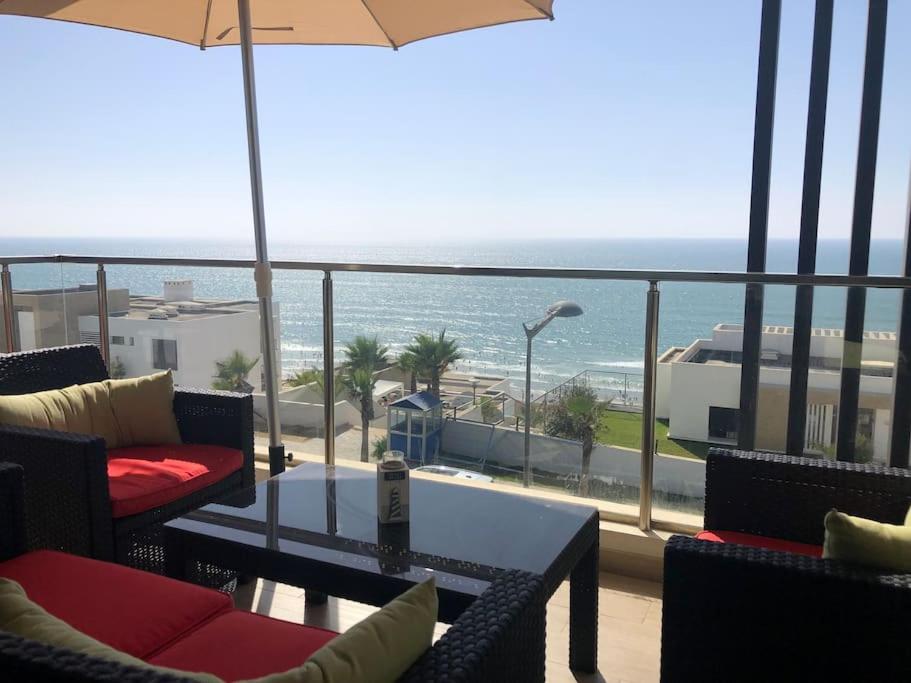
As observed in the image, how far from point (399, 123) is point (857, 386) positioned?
49651mm

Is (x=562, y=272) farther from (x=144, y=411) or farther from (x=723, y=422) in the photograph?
(x=144, y=411)

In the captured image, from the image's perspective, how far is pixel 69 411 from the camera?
2934 mm

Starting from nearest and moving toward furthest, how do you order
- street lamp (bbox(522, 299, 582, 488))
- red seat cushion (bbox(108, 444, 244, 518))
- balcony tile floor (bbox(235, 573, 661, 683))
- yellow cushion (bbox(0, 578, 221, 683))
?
1. yellow cushion (bbox(0, 578, 221, 683))
2. balcony tile floor (bbox(235, 573, 661, 683))
3. red seat cushion (bbox(108, 444, 244, 518))
4. street lamp (bbox(522, 299, 582, 488))

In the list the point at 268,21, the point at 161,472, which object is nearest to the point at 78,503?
the point at 161,472

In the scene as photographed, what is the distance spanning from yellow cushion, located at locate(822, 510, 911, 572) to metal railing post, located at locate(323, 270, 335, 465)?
8.78 ft

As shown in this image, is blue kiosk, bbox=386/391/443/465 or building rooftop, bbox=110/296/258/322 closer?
blue kiosk, bbox=386/391/443/465

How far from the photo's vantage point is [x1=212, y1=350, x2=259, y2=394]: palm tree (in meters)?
3.77

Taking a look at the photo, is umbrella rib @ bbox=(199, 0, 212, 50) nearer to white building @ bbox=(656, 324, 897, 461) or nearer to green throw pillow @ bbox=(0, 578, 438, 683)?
white building @ bbox=(656, 324, 897, 461)

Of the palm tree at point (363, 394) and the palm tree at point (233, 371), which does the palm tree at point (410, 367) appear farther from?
the palm tree at point (233, 371)

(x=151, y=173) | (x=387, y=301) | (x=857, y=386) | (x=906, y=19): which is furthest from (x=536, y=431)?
(x=151, y=173)

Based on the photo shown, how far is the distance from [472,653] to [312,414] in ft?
9.39

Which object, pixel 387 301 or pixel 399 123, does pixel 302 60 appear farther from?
pixel 387 301

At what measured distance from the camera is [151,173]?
5122 centimetres

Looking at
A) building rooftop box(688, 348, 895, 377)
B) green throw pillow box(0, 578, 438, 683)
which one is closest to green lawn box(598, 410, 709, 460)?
building rooftop box(688, 348, 895, 377)
